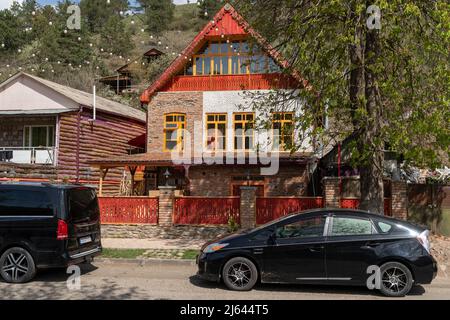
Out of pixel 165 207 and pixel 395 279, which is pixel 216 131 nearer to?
pixel 165 207

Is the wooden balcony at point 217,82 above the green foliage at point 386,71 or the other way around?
above

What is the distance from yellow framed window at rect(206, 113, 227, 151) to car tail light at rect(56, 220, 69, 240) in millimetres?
12467

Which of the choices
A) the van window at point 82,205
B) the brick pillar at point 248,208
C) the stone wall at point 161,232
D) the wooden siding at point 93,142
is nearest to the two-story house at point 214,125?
the brick pillar at point 248,208

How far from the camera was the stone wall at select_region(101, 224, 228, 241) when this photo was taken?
47.7 feet

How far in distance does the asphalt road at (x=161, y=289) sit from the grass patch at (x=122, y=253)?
157 centimetres

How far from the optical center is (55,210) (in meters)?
8.27

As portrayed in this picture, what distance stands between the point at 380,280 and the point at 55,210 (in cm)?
628

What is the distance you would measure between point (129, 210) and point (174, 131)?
6.51 metres

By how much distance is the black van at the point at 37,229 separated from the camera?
8172 mm

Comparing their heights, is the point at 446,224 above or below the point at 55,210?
below

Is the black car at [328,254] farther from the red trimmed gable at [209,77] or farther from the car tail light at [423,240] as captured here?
the red trimmed gable at [209,77]
